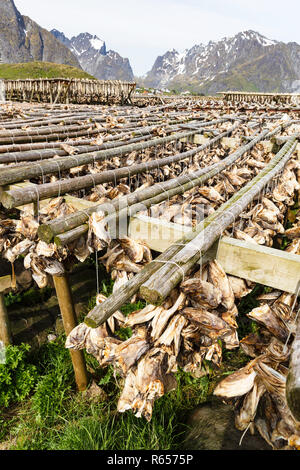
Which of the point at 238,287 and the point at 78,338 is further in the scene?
the point at 78,338

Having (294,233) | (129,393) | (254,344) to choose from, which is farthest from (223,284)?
(294,233)

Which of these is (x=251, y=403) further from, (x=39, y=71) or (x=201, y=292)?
(x=39, y=71)

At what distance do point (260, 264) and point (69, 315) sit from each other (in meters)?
2.61

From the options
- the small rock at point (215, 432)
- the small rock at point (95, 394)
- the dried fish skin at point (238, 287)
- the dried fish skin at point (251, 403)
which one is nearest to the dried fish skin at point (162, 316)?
the dried fish skin at point (238, 287)

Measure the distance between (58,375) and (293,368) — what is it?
157 inches

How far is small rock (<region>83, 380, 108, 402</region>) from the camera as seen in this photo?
4.00 metres

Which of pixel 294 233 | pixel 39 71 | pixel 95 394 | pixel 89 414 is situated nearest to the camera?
pixel 294 233

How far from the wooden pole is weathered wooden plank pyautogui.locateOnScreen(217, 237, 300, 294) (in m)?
3.96

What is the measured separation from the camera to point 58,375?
4.26m

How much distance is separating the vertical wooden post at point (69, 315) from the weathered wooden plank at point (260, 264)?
2.09 meters

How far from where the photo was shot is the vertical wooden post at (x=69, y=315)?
3.49m

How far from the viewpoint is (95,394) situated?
4070mm

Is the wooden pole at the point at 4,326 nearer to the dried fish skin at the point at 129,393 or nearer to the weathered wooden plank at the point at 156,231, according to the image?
the weathered wooden plank at the point at 156,231

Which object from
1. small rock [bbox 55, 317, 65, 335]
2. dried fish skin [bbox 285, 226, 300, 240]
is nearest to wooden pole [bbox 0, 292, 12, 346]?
small rock [bbox 55, 317, 65, 335]
